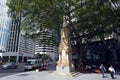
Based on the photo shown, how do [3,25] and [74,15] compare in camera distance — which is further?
[3,25]

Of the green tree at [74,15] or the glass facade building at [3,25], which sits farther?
the glass facade building at [3,25]

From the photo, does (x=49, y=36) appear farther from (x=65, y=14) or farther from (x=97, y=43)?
(x=97, y=43)

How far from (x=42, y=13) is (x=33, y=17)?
82.8 inches

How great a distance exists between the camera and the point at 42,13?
99.8ft

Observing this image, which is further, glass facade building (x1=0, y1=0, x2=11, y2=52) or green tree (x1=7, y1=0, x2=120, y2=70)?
glass facade building (x1=0, y1=0, x2=11, y2=52)

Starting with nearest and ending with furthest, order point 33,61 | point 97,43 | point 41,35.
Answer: point 41,35, point 33,61, point 97,43

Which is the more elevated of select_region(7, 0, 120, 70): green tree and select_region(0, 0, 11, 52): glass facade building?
select_region(0, 0, 11, 52): glass facade building

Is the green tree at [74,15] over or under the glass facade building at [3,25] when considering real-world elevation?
under

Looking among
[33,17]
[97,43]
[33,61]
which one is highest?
[33,17]

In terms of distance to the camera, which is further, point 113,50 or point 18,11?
point 113,50

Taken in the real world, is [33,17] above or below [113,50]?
above

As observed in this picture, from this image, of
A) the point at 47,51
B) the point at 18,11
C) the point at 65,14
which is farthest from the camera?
the point at 47,51

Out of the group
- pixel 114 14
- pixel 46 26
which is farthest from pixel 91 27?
pixel 46 26

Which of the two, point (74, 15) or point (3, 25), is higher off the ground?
point (3, 25)
